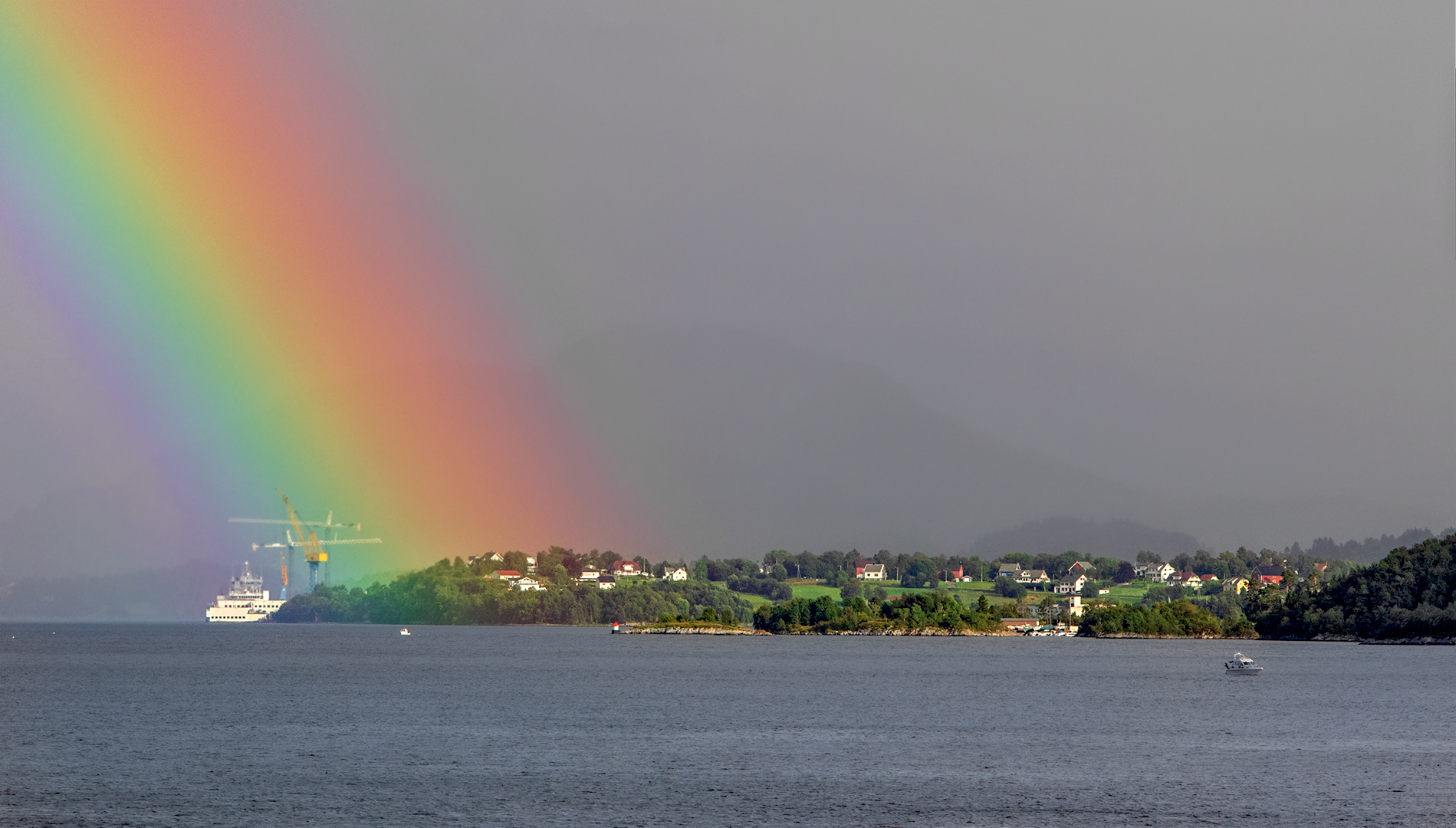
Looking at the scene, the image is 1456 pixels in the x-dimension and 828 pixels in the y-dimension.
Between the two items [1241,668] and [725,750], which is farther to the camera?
[1241,668]

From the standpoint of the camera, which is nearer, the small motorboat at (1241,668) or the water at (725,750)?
the water at (725,750)

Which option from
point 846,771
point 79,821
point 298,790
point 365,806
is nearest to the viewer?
point 79,821

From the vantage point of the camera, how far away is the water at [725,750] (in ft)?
193

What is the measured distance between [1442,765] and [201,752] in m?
67.5

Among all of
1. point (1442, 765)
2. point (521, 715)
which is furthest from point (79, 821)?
point (1442, 765)

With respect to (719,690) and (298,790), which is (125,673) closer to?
(719,690)

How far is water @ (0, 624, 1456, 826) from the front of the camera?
58.8 meters

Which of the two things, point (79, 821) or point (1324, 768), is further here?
point (1324, 768)

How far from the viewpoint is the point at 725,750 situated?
79625 mm

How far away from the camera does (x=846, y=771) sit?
70500mm

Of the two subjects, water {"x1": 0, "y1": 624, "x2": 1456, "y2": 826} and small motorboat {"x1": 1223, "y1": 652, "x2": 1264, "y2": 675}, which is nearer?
water {"x1": 0, "y1": 624, "x2": 1456, "y2": 826}

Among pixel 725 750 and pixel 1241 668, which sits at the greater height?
pixel 725 750

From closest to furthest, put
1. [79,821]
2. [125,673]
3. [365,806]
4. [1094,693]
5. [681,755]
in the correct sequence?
[79,821], [365,806], [681,755], [1094,693], [125,673]

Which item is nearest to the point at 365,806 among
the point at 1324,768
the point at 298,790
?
the point at 298,790
